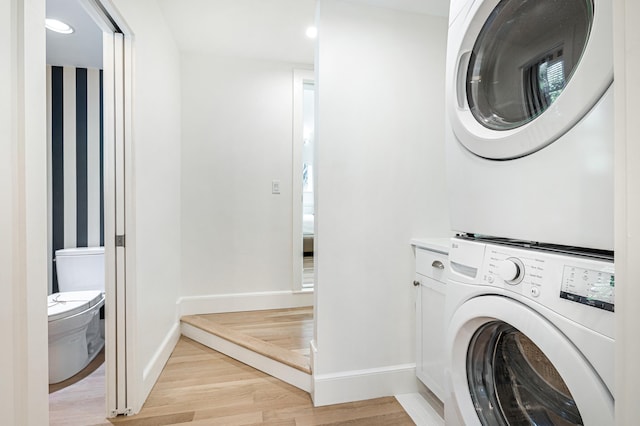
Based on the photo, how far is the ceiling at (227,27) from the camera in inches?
71.4

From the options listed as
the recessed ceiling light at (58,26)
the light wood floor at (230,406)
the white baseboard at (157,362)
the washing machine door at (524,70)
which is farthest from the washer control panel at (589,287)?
the recessed ceiling light at (58,26)

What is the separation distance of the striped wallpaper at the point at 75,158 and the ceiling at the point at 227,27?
182 mm

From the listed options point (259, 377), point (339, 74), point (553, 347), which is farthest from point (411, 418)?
point (339, 74)

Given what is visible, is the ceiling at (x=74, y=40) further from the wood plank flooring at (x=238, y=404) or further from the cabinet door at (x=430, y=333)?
the cabinet door at (x=430, y=333)

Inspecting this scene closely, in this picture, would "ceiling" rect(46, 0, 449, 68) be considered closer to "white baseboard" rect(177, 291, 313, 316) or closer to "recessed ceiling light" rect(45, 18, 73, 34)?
"recessed ceiling light" rect(45, 18, 73, 34)

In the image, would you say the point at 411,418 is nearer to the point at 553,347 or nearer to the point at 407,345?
the point at 407,345

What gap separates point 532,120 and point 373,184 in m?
0.95

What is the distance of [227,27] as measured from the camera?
208 cm

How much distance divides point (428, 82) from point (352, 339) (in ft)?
5.02

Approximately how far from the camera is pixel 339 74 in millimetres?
1580

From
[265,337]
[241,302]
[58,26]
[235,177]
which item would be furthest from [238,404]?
[58,26]

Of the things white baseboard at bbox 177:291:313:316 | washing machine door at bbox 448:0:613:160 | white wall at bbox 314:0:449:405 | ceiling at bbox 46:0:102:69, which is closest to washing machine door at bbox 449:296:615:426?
washing machine door at bbox 448:0:613:160

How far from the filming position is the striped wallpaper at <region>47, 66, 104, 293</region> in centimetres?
241

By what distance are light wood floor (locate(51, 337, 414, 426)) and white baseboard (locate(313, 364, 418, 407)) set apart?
4 centimetres
